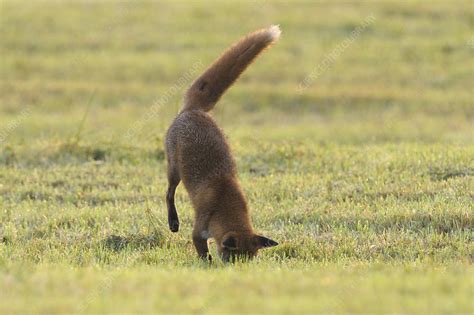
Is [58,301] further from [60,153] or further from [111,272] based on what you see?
[60,153]

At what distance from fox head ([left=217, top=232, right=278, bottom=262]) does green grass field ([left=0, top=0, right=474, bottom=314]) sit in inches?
4.7

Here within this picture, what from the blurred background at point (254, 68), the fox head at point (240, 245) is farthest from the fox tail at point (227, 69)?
the blurred background at point (254, 68)

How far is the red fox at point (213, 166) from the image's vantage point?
295 inches

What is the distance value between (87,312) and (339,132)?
12337 millimetres

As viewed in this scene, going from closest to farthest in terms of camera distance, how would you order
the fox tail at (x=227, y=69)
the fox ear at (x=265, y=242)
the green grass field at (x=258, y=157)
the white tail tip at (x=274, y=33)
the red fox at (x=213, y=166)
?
the green grass field at (x=258, y=157)
the fox ear at (x=265, y=242)
the red fox at (x=213, y=166)
the white tail tip at (x=274, y=33)
the fox tail at (x=227, y=69)

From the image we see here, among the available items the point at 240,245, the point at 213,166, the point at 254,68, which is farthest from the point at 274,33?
the point at 254,68

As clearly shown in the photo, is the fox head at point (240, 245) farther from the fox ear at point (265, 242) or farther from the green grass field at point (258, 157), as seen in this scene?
the green grass field at point (258, 157)

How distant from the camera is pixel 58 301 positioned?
5.43 meters

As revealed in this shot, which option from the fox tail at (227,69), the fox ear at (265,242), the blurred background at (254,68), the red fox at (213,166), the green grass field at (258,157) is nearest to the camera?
the green grass field at (258,157)

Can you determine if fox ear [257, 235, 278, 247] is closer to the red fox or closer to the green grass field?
the red fox

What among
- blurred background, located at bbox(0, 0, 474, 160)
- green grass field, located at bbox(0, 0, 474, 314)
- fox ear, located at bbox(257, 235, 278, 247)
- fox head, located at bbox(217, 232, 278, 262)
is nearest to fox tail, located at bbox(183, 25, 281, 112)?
green grass field, located at bbox(0, 0, 474, 314)

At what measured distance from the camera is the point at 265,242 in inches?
286

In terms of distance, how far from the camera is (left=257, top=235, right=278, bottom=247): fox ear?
722cm

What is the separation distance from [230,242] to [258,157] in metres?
5.02
